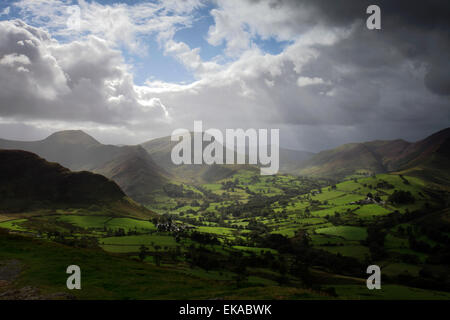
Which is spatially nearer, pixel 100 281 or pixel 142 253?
pixel 100 281

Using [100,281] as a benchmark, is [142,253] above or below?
below

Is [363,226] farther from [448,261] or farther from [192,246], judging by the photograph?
[192,246]

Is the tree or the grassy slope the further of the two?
the tree

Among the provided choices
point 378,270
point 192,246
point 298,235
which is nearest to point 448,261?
point 378,270

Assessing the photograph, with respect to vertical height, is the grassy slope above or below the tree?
above

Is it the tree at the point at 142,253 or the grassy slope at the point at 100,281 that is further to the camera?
the tree at the point at 142,253

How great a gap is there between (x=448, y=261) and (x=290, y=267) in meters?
80.0

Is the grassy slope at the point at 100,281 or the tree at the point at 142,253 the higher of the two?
the grassy slope at the point at 100,281

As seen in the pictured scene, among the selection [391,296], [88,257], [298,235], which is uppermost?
[88,257]

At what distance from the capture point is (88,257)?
203 feet
